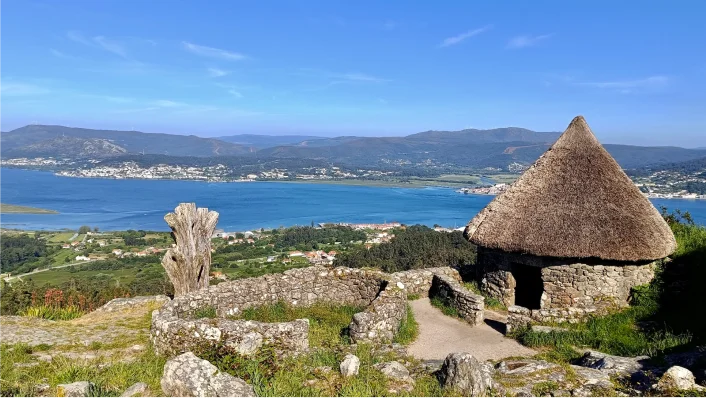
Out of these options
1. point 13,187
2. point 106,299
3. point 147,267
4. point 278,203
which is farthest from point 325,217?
point 13,187

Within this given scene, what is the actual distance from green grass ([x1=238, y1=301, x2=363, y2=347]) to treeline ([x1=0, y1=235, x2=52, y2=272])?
56.5 meters

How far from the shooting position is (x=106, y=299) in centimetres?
1198

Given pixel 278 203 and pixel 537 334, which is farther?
pixel 278 203

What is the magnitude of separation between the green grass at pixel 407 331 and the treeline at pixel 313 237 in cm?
5129

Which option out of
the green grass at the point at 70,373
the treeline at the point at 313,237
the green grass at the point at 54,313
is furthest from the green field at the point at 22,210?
the green grass at the point at 70,373

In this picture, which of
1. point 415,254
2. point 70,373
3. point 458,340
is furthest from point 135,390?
point 415,254

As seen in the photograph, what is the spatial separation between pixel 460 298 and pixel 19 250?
66.7 metres

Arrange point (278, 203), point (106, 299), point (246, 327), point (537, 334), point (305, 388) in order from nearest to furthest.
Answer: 1. point (305, 388)
2. point (246, 327)
3. point (537, 334)
4. point (106, 299)
5. point (278, 203)

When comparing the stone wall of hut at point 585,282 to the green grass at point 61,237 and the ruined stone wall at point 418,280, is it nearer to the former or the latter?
the ruined stone wall at point 418,280

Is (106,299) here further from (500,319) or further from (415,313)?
(500,319)

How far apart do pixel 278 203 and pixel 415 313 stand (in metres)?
114

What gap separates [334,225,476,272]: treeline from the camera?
2984 centimetres

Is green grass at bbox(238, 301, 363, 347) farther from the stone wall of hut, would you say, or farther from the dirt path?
the stone wall of hut

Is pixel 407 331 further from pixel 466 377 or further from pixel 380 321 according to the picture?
pixel 466 377
